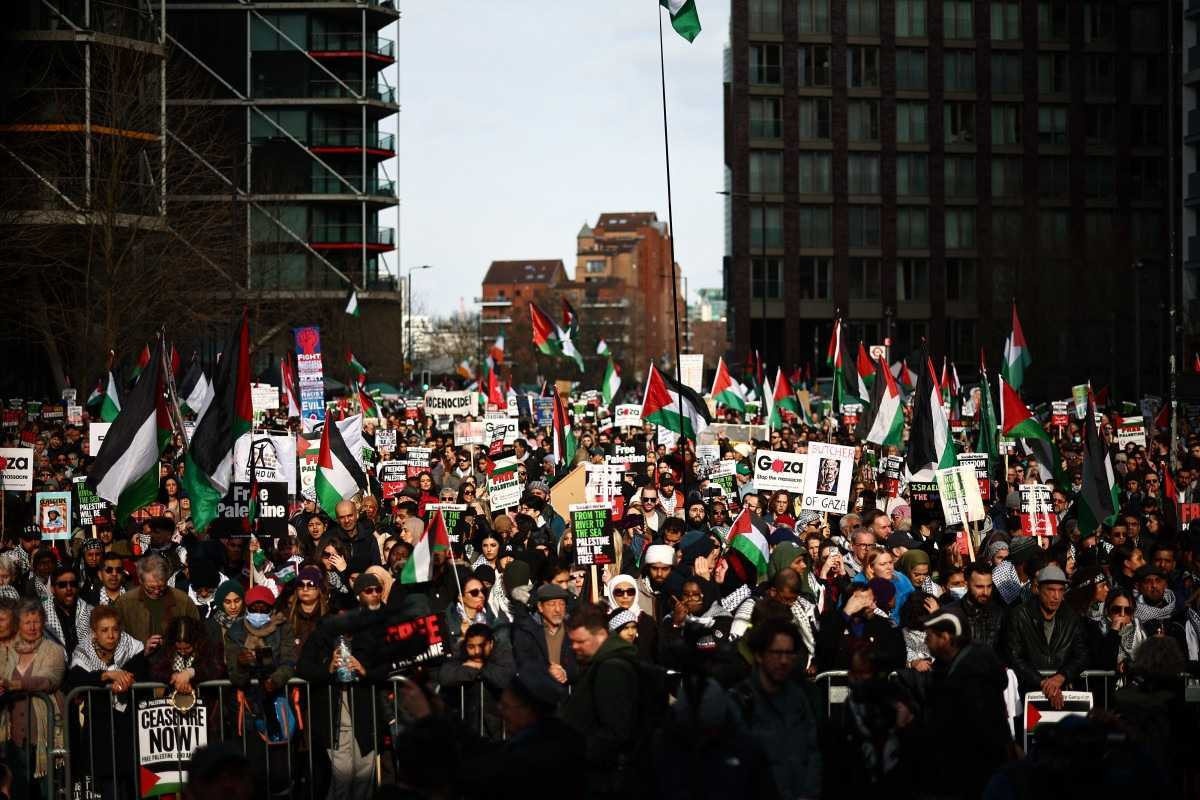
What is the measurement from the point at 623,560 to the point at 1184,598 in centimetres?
508

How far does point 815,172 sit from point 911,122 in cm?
571

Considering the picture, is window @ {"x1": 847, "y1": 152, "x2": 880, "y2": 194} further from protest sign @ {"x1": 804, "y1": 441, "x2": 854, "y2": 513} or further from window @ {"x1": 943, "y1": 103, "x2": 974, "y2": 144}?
protest sign @ {"x1": 804, "y1": 441, "x2": 854, "y2": 513}

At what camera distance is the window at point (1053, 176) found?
8900 centimetres

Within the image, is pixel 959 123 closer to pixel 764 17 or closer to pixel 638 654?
pixel 764 17

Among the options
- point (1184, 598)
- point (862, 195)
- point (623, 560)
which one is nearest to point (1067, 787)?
point (1184, 598)

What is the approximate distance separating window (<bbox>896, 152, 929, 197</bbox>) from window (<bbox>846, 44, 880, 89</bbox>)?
13.6 feet

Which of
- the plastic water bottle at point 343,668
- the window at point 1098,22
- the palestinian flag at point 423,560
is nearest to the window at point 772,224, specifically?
the window at point 1098,22

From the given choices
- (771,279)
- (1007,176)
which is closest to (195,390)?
(771,279)

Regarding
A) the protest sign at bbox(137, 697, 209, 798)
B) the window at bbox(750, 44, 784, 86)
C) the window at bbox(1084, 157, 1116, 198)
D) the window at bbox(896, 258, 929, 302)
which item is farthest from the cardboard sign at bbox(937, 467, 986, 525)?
the window at bbox(1084, 157, 1116, 198)

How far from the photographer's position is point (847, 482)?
687 inches

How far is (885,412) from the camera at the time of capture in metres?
22.6

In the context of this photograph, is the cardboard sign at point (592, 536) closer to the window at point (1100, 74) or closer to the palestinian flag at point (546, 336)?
the palestinian flag at point (546, 336)

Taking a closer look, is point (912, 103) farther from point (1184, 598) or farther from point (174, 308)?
point (1184, 598)

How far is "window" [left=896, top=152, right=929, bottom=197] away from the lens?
88.5m
